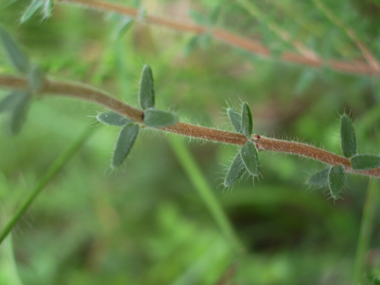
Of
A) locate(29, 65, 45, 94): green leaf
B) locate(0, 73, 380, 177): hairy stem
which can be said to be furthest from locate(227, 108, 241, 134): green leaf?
locate(29, 65, 45, 94): green leaf

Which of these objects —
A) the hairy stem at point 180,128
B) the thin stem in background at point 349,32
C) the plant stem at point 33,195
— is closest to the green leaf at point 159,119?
the hairy stem at point 180,128

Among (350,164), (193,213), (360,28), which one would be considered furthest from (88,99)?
(193,213)

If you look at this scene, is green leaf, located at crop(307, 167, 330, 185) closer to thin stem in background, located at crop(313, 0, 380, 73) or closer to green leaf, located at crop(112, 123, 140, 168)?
green leaf, located at crop(112, 123, 140, 168)

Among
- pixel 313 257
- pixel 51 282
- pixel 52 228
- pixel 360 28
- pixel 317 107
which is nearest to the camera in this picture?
pixel 360 28

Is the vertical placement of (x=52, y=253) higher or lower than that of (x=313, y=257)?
higher

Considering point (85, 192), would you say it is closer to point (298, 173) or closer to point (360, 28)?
point (298, 173)

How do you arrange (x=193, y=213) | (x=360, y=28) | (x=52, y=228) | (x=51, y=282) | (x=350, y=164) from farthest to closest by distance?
(x=52, y=228) → (x=193, y=213) → (x=51, y=282) → (x=360, y=28) → (x=350, y=164)

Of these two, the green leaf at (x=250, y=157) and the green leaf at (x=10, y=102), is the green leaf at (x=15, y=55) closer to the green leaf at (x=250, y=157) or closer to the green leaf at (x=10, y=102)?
the green leaf at (x=10, y=102)
